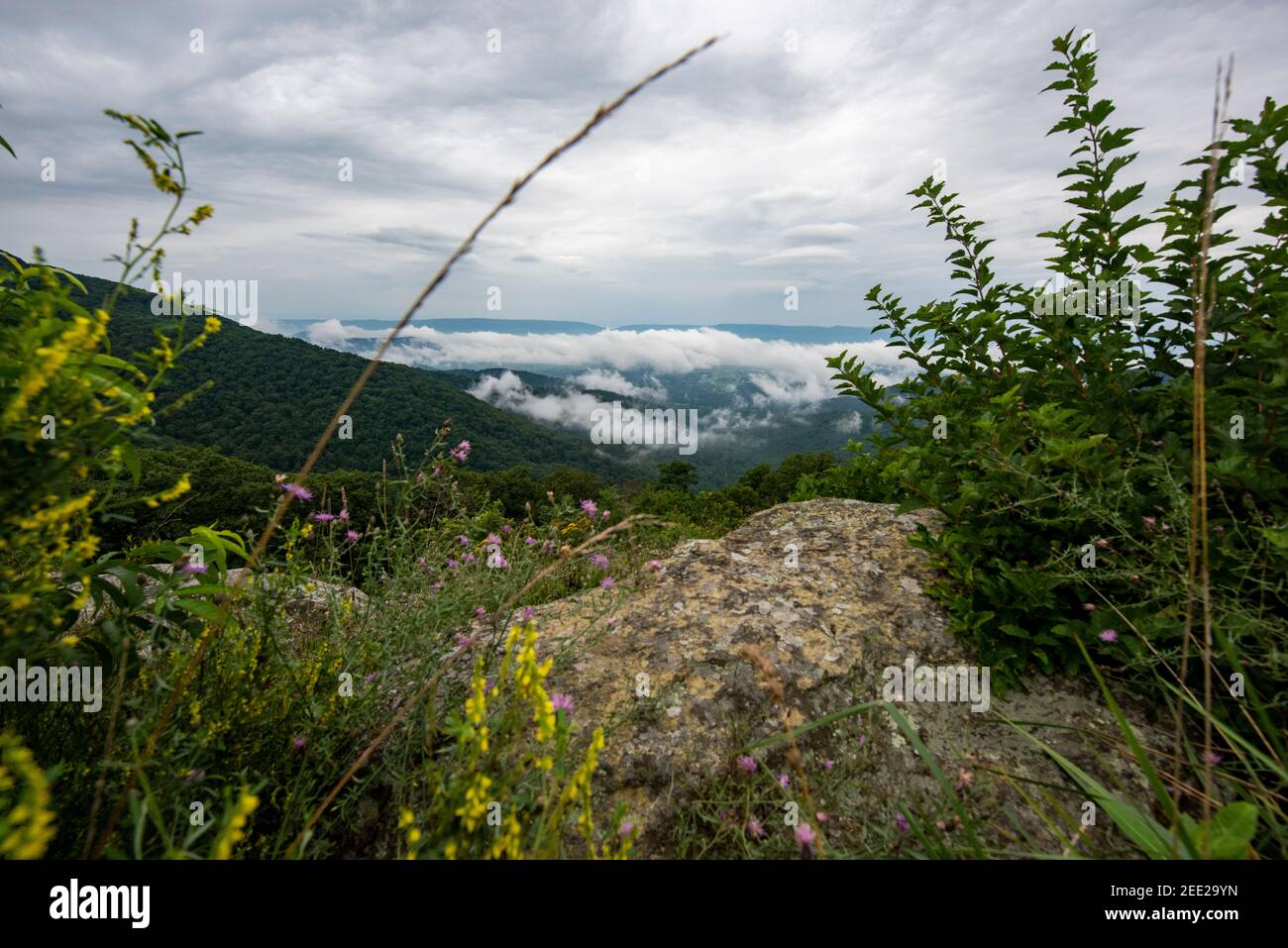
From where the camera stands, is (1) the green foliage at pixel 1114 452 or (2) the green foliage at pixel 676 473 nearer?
(1) the green foliage at pixel 1114 452

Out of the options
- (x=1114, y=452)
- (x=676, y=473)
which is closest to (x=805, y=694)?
(x=1114, y=452)

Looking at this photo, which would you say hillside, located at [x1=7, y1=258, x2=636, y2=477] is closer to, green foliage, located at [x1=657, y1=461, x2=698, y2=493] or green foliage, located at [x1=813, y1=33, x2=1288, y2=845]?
green foliage, located at [x1=657, y1=461, x2=698, y2=493]

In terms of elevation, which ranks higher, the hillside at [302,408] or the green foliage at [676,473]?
the hillside at [302,408]

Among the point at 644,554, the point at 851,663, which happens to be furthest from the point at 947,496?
the point at 644,554

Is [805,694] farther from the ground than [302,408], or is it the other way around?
[302,408]

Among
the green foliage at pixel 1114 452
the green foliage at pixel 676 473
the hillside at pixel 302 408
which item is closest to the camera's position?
the green foliage at pixel 1114 452

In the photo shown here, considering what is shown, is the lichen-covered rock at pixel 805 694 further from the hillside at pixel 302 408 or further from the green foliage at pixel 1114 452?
the hillside at pixel 302 408

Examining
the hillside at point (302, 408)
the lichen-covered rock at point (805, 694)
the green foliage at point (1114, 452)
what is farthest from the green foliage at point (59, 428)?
the hillside at point (302, 408)

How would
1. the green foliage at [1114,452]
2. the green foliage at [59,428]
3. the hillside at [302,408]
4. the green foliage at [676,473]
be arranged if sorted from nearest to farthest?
the green foliage at [59,428]
the green foliage at [1114,452]
the green foliage at [676,473]
the hillside at [302,408]

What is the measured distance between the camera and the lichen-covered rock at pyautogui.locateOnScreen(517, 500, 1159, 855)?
2271mm

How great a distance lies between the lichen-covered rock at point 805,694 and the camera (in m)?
2.27

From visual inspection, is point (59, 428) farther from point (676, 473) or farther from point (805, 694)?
point (676, 473)

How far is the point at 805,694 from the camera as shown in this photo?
2773 mm

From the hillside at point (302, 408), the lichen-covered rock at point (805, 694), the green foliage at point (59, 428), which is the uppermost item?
the hillside at point (302, 408)
